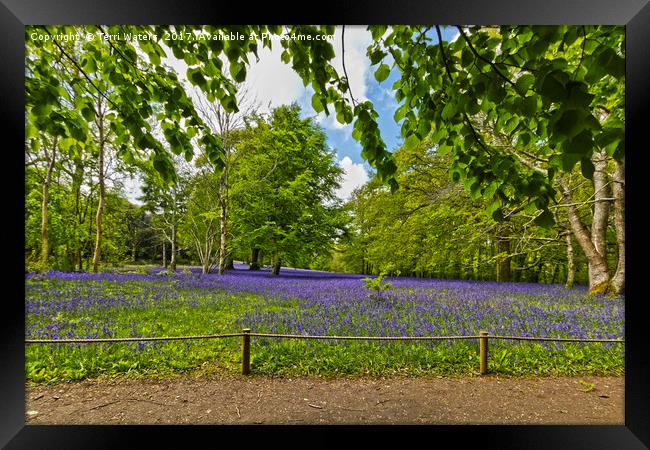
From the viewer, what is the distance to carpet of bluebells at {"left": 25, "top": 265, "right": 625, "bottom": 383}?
9.16 ft

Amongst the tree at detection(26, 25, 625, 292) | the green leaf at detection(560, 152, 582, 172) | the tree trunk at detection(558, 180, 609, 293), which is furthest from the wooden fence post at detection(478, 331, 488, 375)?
the tree trunk at detection(558, 180, 609, 293)

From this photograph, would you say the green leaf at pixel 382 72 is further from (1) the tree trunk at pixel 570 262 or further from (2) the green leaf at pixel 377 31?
(1) the tree trunk at pixel 570 262

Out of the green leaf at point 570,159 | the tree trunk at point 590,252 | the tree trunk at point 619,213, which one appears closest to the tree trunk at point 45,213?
the green leaf at point 570,159

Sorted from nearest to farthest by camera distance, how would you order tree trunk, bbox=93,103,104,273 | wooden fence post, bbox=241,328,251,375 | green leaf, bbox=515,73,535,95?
green leaf, bbox=515,73,535,95, wooden fence post, bbox=241,328,251,375, tree trunk, bbox=93,103,104,273

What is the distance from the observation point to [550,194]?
148 cm

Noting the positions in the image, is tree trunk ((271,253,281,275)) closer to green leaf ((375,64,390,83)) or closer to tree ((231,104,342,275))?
tree ((231,104,342,275))

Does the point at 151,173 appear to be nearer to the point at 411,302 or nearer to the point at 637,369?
the point at 411,302

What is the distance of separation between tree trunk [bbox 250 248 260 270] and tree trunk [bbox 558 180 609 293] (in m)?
6.27

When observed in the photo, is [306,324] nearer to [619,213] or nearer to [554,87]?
[554,87]

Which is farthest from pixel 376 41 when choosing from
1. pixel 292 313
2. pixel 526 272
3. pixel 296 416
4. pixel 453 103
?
pixel 526 272

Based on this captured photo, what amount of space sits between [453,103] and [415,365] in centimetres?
281

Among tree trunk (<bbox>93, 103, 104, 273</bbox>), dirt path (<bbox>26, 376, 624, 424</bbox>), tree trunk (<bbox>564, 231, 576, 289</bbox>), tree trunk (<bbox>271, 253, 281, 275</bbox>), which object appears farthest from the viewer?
tree trunk (<bbox>564, 231, 576, 289</bbox>)

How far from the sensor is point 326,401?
237 cm
